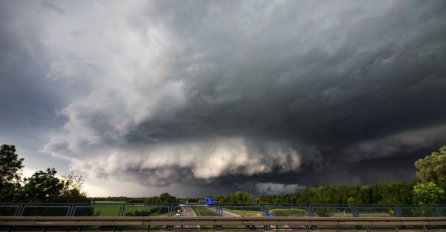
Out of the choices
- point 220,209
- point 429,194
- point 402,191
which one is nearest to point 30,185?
point 220,209

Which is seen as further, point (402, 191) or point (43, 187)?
point (402, 191)

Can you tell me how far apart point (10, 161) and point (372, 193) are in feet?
463

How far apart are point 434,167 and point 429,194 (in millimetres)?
12584

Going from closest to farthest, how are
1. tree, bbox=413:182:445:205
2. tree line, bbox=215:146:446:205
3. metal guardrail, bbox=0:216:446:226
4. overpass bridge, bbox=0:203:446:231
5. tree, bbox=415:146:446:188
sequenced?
metal guardrail, bbox=0:216:446:226, overpass bridge, bbox=0:203:446:231, tree, bbox=413:182:445:205, tree line, bbox=215:146:446:205, tree, bbox=415:146:446:188

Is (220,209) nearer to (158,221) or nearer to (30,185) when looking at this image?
(158,221)

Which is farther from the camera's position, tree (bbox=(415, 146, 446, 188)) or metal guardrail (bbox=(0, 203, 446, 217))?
tree (bbox=(415, 146, 446, 188))

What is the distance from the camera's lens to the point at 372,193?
454ft

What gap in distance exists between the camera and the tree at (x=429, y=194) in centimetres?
5181

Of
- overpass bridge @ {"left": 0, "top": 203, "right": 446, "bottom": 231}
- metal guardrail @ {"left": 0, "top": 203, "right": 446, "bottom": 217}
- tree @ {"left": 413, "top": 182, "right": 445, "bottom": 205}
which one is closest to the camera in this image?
overpass bridge @ {"left": 0, "top": 203, "right": 446, "bottom": 231}

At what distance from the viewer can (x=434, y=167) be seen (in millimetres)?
62688

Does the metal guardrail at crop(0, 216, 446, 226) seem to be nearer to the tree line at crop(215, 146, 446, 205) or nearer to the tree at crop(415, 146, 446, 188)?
the tree line at crop(215, 146, 446, 205)

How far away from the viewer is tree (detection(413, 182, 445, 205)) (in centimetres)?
5181

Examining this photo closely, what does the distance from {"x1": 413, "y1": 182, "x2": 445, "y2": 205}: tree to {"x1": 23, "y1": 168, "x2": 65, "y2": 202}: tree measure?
67183mm

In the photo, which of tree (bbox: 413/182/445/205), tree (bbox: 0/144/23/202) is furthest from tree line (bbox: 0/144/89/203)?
tree (bbox: 413/182/445/205)
